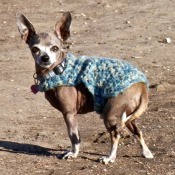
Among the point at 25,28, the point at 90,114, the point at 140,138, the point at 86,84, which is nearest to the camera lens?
the point at 86,84

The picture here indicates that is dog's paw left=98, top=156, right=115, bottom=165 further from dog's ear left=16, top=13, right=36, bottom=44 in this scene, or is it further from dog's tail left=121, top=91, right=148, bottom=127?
dog's ear left=16, top=13, right=36, bottom=44

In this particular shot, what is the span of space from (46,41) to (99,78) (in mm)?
669

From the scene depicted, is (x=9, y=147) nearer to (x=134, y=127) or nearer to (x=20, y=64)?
(x=134, y=127)

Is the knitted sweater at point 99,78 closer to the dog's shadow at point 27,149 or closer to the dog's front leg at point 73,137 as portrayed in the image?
the dog's front leg at point 73,137

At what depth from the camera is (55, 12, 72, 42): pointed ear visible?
823 cm

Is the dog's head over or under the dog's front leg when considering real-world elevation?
over

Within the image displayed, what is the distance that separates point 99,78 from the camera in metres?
8.03

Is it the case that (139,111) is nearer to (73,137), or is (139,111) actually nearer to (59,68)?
(73,137)

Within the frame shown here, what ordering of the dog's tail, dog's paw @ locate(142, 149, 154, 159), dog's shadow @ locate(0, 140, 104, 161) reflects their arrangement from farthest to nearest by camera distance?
dog's shadow @ locate(0, 140, 104, 161) → dog's paw @ locate(142, 149, 154, 159) → the dog's tail

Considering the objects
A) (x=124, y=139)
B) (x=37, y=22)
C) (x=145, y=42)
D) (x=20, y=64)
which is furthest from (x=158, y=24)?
(x=124, y=139)

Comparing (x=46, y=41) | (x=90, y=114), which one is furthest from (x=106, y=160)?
(x=90, y=114)

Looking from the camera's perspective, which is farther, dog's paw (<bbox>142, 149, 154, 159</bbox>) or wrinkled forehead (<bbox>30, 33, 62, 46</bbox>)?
dog's paw (<bbox>142, 149, 154, 159</bbox>)

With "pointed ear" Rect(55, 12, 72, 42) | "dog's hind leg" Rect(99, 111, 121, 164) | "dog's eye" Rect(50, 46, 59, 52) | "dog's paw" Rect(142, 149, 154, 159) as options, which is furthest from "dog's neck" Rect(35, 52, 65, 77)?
"dog's paw" Rect(142, 149, 154, 159)

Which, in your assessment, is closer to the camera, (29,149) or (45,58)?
(45,58)
